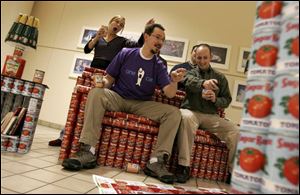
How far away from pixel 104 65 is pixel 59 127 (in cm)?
263

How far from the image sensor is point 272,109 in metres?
1.23

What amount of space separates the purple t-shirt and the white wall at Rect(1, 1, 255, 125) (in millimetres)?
2386

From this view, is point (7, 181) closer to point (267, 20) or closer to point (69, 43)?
point (267, 20)

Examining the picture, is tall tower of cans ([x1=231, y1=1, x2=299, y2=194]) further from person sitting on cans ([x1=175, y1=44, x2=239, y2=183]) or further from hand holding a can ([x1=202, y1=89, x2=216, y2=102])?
hand holding a can ([x1=202, y1=89, x2=216, y2=102])

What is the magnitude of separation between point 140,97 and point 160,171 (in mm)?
678

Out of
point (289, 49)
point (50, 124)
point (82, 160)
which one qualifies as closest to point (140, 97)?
point (82, 160)

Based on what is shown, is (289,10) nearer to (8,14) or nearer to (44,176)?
(44,176)

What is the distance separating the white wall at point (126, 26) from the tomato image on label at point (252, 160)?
337 centimetres

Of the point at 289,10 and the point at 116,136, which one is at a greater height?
the point at 289,10

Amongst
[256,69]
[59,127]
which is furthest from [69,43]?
[256,69]

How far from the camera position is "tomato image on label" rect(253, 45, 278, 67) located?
1.27m

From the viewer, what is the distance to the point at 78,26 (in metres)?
5.41

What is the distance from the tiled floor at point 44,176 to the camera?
1406 mm

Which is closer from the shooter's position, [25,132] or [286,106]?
[286,106]
